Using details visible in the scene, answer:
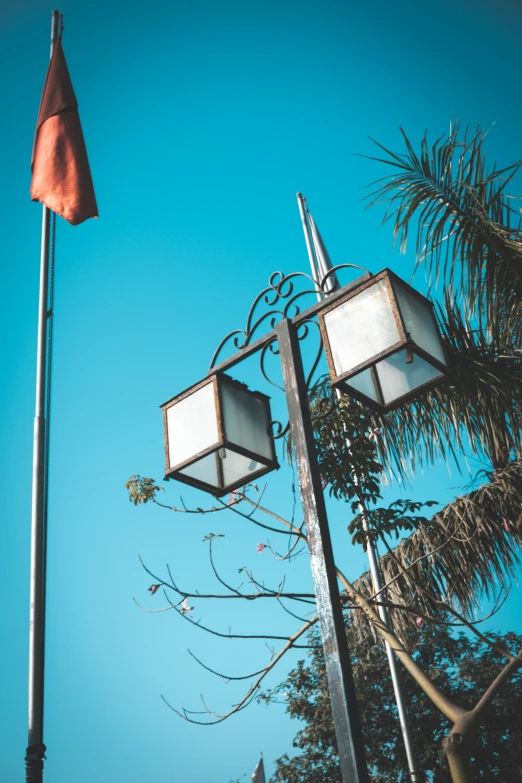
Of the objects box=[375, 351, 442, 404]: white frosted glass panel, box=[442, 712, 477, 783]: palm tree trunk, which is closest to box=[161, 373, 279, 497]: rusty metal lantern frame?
box=[375, 351, 442, 404]: white frosted glass panel

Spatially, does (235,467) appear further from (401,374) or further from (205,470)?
(401,374)

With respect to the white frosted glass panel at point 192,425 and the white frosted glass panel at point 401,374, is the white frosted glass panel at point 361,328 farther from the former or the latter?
the white frosted glass panel at point 192,425

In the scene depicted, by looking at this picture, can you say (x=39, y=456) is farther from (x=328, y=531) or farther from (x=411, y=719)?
(x=411, y=719)

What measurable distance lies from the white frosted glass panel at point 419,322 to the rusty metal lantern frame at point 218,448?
39.0 inches

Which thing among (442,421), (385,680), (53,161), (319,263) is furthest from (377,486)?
(385,680)

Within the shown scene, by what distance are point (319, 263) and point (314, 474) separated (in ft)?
35.2

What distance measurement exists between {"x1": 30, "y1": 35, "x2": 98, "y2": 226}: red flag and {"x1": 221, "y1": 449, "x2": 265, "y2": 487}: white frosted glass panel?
4563 millimetres

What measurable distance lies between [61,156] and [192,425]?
5.50 metres

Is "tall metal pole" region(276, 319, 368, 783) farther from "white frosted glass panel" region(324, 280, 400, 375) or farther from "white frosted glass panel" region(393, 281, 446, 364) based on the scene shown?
"white frosted glass panel" region(393, 281, 446, 364)

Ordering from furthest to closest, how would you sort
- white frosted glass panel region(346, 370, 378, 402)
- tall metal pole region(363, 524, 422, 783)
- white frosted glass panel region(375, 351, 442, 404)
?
tall metal pole region(363, 524, 422, 783)
white frosted glass panel region(346, 370, 378, 402)
white frosted glass panel region(375, 351, 442, 404)

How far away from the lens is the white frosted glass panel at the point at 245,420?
3.59 meters

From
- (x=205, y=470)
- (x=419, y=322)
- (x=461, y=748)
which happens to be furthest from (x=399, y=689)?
(x=419, y=322)

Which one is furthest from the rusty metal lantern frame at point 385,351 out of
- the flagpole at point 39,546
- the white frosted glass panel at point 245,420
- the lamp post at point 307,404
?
the flagpole at point 39,546

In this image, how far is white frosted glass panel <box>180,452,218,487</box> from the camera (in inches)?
149
